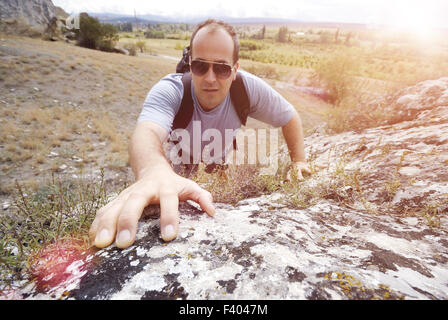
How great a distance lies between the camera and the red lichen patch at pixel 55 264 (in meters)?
0.87

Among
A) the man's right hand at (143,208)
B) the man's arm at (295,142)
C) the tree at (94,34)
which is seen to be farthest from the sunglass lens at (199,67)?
the tree at (94,34)

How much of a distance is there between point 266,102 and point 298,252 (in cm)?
238

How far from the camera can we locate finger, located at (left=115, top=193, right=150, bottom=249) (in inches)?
39.0

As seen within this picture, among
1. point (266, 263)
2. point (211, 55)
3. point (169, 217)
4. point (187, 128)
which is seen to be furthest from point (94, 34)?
point (266, 263)

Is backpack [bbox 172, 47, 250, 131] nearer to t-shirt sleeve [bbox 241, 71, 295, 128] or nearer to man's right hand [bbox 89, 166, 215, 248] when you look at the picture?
t-shirt sleeve [bbox 241, 71, 295, 128]

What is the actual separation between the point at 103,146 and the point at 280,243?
26.7 feet

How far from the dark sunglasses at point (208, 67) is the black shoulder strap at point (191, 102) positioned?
0.22m

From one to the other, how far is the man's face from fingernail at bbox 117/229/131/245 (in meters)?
2.07

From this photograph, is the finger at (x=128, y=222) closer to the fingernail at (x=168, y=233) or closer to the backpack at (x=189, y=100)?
the fingernail at (x=168, y=233)

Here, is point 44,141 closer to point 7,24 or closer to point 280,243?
point 280,243

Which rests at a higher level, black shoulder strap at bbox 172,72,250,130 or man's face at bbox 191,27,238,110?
man's face at bbox 191,27,238,110

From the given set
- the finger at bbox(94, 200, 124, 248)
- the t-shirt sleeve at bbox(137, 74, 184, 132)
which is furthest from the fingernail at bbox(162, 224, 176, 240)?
the t-shirt sleeve at bbox(137, 74, 184, 132)

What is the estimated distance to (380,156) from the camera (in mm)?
2180

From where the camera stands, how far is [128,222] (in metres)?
1.03
